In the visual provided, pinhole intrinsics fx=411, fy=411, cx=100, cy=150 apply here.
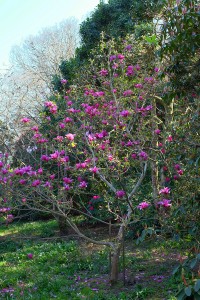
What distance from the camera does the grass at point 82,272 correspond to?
445cm

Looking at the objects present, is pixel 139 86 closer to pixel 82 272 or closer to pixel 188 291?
pixel 82 272

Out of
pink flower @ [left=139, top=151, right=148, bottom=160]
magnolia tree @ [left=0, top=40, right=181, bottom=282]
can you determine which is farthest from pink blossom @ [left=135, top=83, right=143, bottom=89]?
pink flower @ [left=139, top=151, right=148, bottom=160]

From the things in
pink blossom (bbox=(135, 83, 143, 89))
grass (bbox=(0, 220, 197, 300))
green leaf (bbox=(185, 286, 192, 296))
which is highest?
pink blossom (bbox=(135, 83, 143, 89))

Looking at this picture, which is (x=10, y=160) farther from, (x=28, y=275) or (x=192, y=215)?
(x=192, y=215)

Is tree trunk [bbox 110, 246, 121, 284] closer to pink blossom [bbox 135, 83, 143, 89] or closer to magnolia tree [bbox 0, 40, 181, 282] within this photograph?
magnolia tree [bbox 0, 40, 181, 282]

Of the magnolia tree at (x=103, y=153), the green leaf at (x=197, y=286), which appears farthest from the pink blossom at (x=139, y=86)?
the green leaf at (x=197, y=286)

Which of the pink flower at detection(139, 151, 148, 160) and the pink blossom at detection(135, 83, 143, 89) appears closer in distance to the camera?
the pink flower at detection(139, 151, 148, 160)

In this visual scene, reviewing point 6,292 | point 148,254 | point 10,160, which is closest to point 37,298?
point 6,292

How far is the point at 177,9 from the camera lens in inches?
126

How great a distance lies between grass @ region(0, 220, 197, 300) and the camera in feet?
14.6

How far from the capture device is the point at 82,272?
549cm

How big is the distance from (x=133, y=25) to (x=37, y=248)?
4.88 meters

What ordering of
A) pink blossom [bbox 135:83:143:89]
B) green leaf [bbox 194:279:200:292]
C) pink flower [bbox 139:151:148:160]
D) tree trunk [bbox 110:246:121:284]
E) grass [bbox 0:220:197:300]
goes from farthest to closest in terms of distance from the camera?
pink blossom [bbox 135:83:143:89]
pink flower [bbox 139:151:148:160]
tree trunk [bbox 110:246:121:284]
grass [bbox 0:220:197:300]
green leaf [bbox 194:279:200:292]

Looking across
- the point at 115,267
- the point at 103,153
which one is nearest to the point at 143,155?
the point at 103,153
